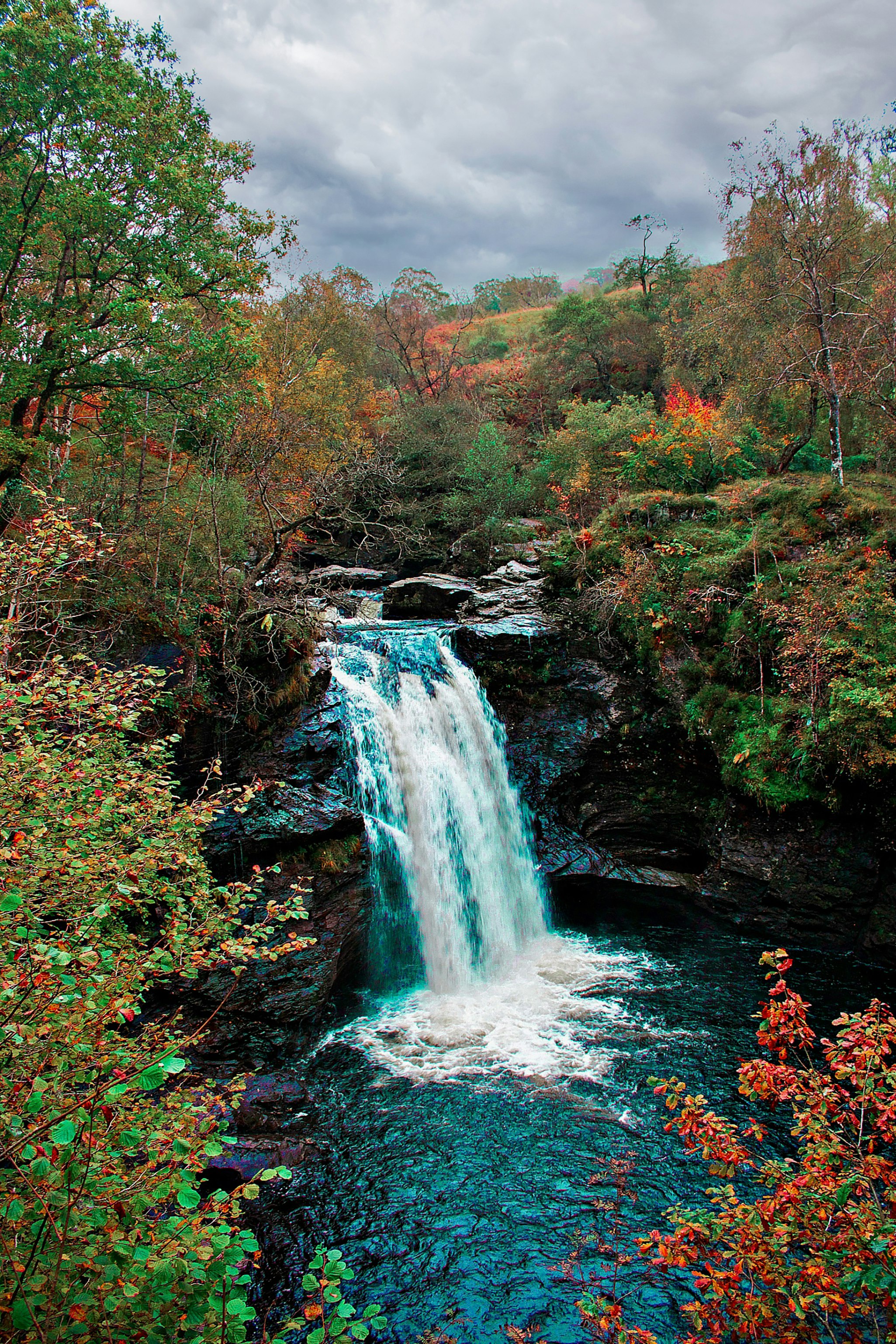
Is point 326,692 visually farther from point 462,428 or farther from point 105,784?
point 462,428

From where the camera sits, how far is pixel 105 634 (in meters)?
9.34

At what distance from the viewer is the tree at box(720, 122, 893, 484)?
14.0 m

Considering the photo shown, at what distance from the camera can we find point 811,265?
14086mm

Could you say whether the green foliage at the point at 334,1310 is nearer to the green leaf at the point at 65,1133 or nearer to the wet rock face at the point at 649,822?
the green leaf at the point at 65,1133

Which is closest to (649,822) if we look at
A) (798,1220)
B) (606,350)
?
(798,1220)

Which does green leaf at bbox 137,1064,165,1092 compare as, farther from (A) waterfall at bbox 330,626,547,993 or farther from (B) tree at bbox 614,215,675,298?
(B) tree at bbox 614,215,675,298

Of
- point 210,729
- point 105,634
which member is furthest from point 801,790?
point 105,634

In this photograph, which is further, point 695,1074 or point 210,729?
point 210,729

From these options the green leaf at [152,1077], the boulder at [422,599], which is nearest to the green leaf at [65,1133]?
the green leaf at [152,1077]

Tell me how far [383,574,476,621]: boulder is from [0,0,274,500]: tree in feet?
22.2

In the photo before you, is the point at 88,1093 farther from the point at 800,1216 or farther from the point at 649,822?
the point at 649,822

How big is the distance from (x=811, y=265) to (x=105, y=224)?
14122 mm

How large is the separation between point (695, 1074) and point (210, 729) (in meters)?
7.70

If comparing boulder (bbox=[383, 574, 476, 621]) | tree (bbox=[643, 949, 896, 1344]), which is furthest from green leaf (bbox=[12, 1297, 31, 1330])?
boulder (bbox=[383, 574, 476, 621])
